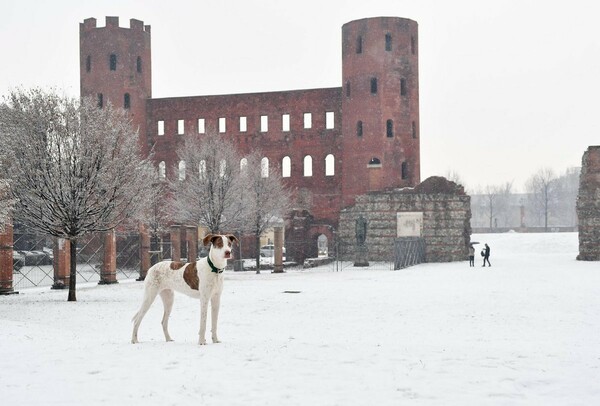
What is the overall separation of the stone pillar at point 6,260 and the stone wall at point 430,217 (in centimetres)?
2395

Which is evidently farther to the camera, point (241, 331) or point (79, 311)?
point (79, 311)

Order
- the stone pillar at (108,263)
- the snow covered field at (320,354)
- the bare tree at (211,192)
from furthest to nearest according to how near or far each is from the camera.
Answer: the bare tree at (211,192) < the stone pillar at (108,263) < the snow covered field at (320,354)

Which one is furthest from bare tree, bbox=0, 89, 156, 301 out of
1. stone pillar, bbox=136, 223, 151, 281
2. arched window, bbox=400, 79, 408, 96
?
arched window, bbox=400, 79, 408, 96

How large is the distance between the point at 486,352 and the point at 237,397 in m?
3.94

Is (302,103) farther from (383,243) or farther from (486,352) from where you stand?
(486,352)

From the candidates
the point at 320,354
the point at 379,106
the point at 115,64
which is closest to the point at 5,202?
the point at 320,354

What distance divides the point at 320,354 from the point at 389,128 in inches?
A: 1504

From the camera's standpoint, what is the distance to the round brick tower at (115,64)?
51.1m

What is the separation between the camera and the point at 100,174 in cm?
2081

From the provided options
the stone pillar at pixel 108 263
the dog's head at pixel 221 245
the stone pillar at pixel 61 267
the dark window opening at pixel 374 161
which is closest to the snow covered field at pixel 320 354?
the dog's head at pixel 221 245

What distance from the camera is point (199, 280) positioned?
1068 cm

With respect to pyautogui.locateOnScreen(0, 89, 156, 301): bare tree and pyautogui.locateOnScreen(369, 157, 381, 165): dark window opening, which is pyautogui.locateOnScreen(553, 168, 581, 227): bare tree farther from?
pyautogui.locateOnScreen(0, 89, 156, 301): bare tree

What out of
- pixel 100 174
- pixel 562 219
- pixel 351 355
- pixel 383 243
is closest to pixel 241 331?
pixel 351 355

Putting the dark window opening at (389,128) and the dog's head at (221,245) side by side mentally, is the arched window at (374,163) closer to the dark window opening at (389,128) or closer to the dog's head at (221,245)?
the dark window opening at (389,128)
